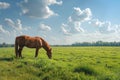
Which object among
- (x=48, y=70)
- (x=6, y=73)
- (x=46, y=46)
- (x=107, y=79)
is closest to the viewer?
(x=107, y=79)

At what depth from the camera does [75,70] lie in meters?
14.6

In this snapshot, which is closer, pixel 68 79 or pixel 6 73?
pixel 68 79

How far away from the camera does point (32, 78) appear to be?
40.8 ft

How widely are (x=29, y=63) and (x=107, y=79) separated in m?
6.56

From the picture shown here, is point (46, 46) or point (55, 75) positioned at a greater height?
point (46, 46)

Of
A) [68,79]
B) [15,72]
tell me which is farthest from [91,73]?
[15,72]

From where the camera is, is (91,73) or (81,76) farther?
(91,73)

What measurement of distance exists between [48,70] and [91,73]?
2.72 metres

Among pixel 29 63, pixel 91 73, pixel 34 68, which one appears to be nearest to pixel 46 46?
pixel 29 63

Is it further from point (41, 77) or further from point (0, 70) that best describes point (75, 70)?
A: point (0, 70)

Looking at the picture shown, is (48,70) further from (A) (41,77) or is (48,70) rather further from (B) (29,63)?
(B) (29,63)

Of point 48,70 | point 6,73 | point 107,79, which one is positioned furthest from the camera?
point 48,70

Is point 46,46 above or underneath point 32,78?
above

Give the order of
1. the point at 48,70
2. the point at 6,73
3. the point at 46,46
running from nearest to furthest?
1. the point at 6,73
2. the point at 48,70
3. the point at 46,46
